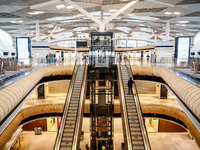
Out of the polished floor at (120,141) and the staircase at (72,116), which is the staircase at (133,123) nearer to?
the staircase at (72,116)

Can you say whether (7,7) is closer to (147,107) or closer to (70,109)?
(70,109)

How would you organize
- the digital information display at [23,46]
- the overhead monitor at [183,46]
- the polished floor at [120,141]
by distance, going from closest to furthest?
the polished floor at [120,141], the digital information display at [23,46], the overhead monitor at [183,46]

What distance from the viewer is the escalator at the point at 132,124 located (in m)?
9.72

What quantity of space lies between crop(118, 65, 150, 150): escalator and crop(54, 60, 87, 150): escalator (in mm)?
2806

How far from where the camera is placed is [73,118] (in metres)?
12.2

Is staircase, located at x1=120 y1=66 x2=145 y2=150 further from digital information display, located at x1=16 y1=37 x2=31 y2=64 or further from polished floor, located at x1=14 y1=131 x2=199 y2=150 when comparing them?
digital information display, located at x1=16 y1=37 x2=31 y2=64

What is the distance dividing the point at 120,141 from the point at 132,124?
8.97 meters

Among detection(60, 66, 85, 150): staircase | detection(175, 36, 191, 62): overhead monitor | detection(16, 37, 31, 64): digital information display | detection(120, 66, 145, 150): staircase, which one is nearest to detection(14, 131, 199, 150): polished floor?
detection(60, 66, 85, 150): staircase

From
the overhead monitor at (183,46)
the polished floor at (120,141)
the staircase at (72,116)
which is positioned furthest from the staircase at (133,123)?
the overhead monitor at (183,46)

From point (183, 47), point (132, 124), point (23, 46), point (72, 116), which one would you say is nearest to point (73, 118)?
point (72, 116)

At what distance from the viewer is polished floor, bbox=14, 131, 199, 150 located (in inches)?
691

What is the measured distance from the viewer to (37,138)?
19781mm

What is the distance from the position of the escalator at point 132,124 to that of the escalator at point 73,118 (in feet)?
9.21

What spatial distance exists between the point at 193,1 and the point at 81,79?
1179cm
